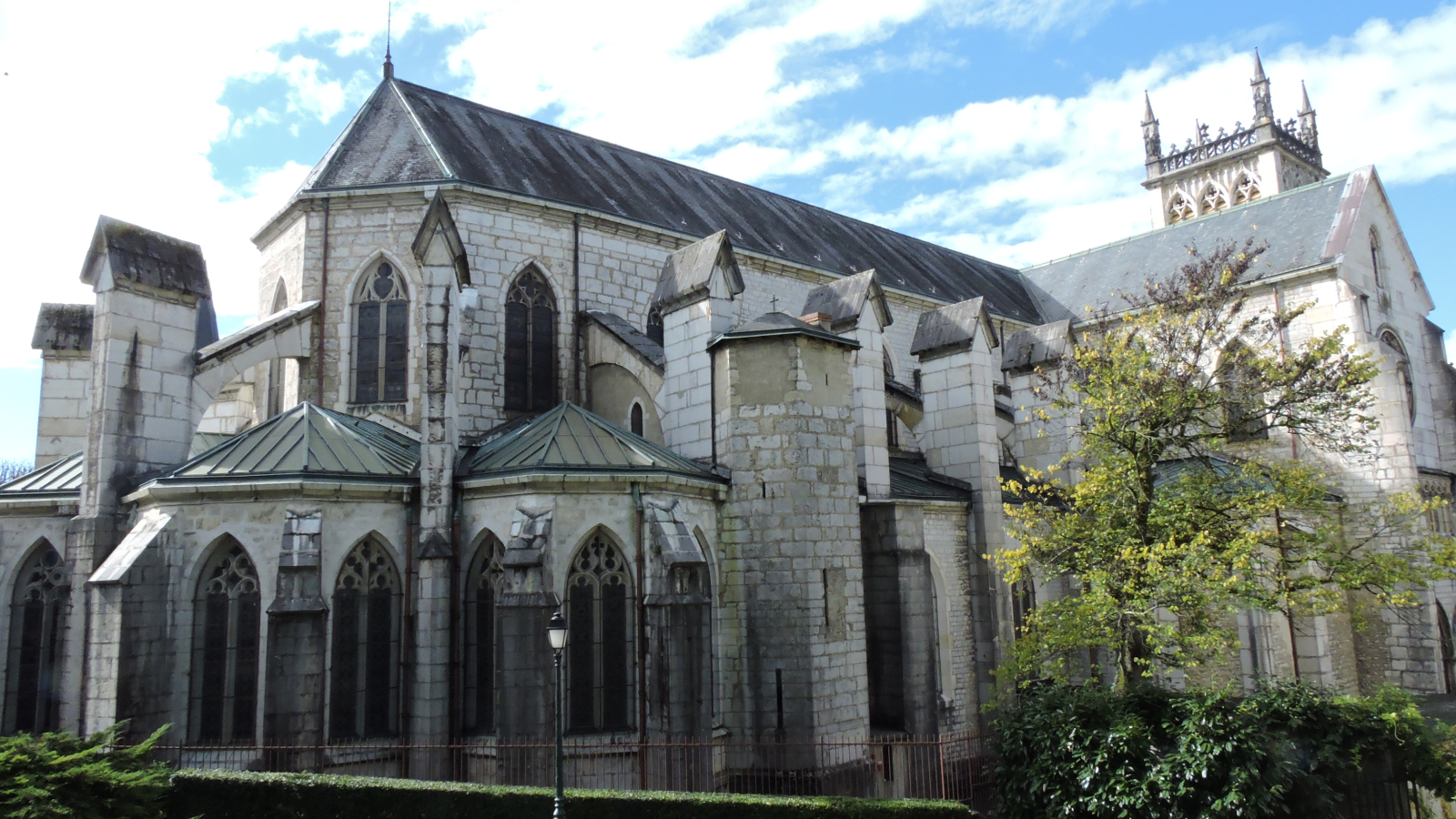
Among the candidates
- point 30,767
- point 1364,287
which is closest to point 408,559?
point 30,767

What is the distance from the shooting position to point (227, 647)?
12.9 meters

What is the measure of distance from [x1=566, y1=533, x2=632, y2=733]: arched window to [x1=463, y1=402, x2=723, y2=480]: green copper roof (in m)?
1.12

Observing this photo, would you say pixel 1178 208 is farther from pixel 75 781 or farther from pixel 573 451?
pixel 75 781

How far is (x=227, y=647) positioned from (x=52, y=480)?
4.74 meters

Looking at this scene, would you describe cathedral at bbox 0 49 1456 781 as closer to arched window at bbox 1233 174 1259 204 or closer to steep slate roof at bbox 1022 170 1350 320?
steep slate roof at bbox 1022 170 1350 320

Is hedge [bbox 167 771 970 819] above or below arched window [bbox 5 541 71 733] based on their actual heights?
below

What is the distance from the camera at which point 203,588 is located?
12.9 meters

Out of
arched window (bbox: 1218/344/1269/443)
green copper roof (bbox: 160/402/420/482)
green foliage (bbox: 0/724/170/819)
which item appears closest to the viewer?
green foliage (bbox: 0/724/170/819)

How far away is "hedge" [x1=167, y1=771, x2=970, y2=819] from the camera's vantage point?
10977 millimetres

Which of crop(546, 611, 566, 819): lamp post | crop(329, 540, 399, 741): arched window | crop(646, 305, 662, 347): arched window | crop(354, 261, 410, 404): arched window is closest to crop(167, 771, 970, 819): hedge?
crop(546, 611, 566, 819): lamp post

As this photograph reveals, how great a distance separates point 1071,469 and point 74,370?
2008 cm

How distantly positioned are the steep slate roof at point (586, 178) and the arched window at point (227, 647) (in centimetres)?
806

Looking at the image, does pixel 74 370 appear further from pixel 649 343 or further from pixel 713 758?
pixel 713 758

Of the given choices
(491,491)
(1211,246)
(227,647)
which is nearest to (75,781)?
(227,647)
